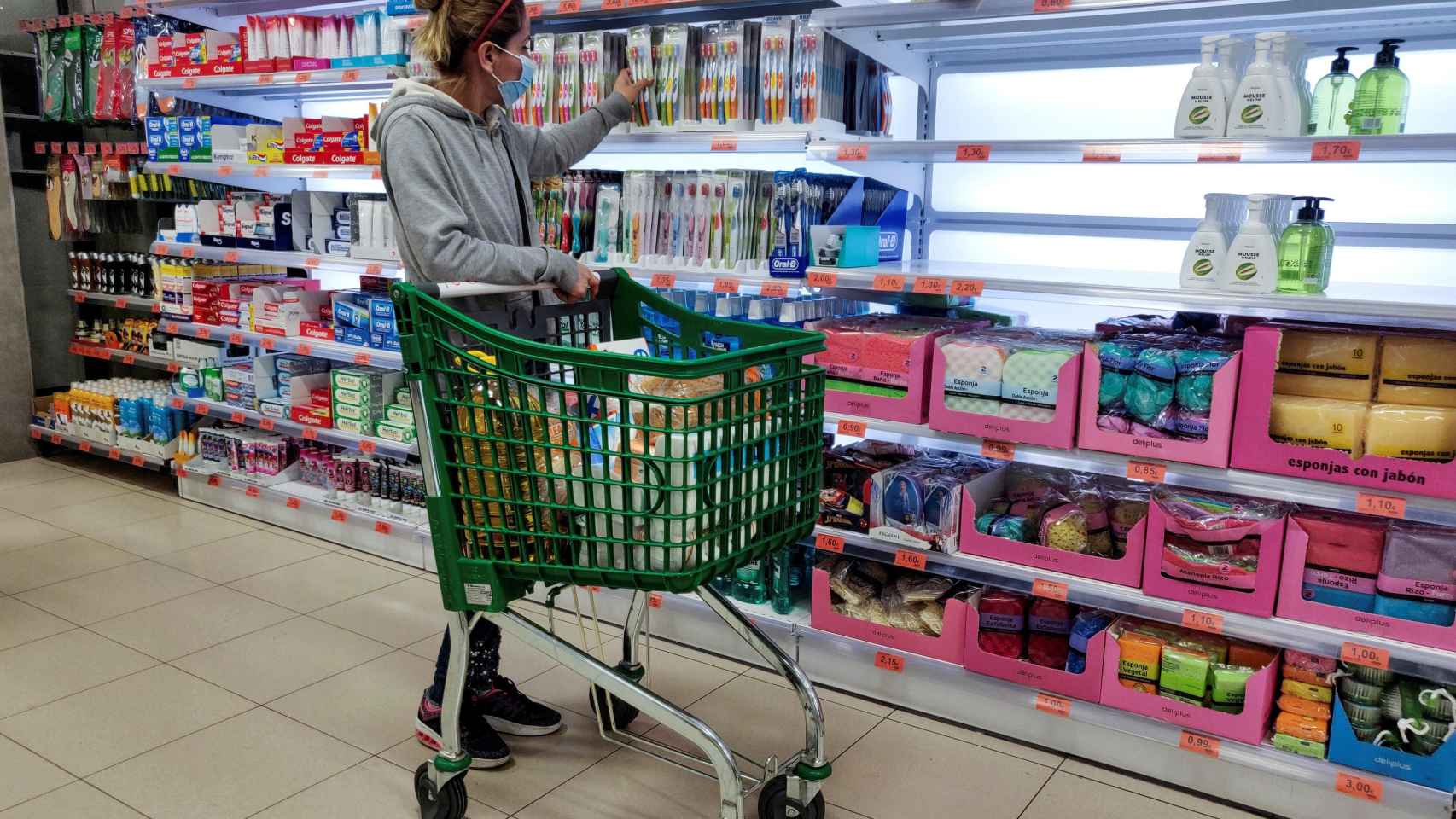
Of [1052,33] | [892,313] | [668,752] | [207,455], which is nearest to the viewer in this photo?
[668,752]

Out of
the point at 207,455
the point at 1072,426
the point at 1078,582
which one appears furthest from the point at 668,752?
the point at 207,455

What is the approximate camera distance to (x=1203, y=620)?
2525 mm

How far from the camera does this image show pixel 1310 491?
7.84ft

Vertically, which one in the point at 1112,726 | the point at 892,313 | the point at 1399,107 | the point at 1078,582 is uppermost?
the point at 1399,107

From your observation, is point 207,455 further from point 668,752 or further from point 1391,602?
point 1391,602

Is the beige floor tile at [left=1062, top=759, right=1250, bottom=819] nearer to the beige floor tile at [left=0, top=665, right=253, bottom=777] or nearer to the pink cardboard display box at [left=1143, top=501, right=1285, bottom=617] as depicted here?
the pink cardboard display box at [left=1143, top=501, right=1285, bottom=617]

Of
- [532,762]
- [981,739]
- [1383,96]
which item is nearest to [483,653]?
[532,762]

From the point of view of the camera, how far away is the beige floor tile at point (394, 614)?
3.53m

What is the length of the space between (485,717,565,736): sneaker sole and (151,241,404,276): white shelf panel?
1915 mm

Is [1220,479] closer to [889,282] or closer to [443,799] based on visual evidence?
[889,282]

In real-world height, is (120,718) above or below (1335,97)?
below

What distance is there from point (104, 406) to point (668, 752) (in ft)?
13.9

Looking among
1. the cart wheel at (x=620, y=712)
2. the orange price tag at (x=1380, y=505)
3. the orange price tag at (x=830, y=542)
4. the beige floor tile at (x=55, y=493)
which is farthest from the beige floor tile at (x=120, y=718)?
the orange price tag at (x=1380, y=505)

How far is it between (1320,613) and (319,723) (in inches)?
102
